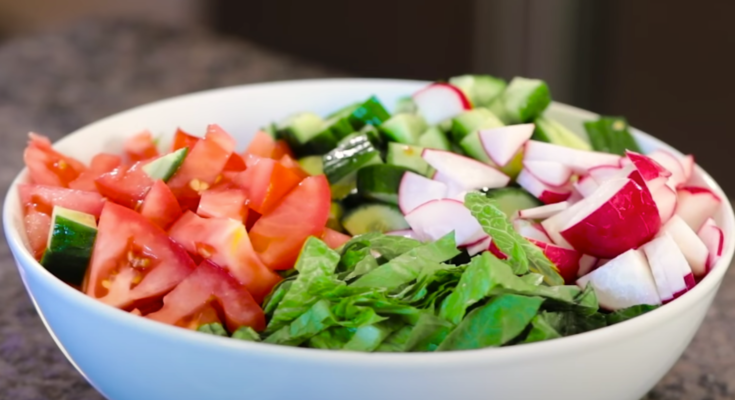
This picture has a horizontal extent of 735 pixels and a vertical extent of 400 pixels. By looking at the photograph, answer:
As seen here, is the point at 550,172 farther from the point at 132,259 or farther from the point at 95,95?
the point at 95,95

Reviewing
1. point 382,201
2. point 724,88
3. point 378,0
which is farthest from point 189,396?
point 378,0

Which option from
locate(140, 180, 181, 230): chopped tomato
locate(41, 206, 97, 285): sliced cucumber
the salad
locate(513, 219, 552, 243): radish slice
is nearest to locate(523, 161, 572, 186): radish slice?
the salad

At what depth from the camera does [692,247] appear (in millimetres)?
1099

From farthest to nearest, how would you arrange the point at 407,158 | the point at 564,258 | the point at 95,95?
the point at 95,95 < the point at 407,158 < the point at 564,258

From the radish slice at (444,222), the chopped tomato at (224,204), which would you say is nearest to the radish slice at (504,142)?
the radish slice at (444,222)

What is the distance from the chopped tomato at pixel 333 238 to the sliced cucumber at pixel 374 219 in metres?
0.10

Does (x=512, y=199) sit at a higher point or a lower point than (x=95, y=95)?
higher

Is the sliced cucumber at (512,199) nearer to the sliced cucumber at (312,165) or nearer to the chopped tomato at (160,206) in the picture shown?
the sliced cucumber at (312,165)

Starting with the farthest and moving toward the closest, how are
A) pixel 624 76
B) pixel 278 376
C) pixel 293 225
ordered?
pixel 624 76 → pixel 293 225 → pixel 278 376

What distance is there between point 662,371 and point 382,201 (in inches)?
20.3

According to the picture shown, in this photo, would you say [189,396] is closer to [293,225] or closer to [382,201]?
[293,225]

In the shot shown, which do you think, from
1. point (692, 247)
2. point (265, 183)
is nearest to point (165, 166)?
point (265, 183)

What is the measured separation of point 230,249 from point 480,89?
729 mm

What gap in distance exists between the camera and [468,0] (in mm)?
3299
